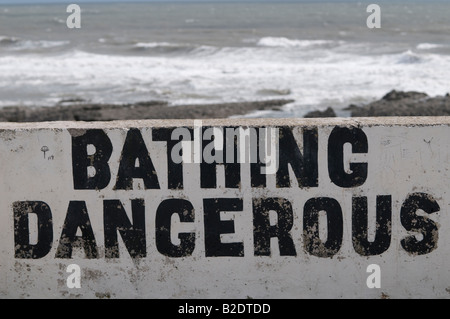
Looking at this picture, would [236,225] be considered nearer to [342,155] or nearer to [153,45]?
[342,155]

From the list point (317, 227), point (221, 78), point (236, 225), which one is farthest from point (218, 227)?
point (221, 78)

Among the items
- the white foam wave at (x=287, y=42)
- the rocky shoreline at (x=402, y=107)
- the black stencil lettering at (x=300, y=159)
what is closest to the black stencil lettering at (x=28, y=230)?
the black stencil lettering at (x=300, y=159)

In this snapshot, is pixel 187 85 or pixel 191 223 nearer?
pixel 191 223

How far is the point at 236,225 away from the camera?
3725 millimetres

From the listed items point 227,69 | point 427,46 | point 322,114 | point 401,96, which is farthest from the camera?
point 427,46

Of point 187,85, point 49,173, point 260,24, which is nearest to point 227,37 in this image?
point 260,24

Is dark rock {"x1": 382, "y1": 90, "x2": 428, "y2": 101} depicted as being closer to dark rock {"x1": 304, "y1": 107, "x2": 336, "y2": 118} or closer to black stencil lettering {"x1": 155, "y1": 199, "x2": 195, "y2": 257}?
dark rock {"x1": 304, "y1": 107, "x2": 336, "y2": 118}

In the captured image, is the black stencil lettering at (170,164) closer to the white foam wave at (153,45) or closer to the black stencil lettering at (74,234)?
the black stencil lettering at (74,234)

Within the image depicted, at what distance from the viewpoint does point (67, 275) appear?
376 centimetres

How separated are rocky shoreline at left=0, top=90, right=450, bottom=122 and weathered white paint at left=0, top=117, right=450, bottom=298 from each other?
33.4 ft

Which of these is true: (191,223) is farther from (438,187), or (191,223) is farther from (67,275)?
(438,187)

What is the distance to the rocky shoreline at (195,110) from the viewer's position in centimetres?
1420

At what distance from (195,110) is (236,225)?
450 inches
